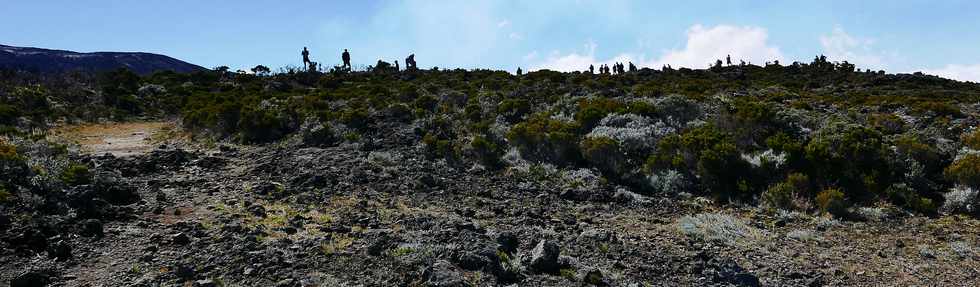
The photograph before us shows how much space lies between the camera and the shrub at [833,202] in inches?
449

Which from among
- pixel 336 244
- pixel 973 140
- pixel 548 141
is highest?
pixel 973 140

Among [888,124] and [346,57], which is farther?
[346,57]

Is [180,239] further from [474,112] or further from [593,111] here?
[474,112]

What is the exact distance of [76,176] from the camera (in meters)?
11.0

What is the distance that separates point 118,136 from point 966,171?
22329 mm

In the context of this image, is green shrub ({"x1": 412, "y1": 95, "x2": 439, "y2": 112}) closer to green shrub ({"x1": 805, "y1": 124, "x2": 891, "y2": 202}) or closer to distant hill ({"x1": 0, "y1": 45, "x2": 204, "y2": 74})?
green shrub ({"x1": 805, "y1": 124, "x2": 891, "y2": 202})

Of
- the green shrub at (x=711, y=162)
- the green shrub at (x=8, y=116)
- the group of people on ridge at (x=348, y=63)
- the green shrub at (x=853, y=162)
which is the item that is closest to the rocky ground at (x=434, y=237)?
the green shrub at (x=711, y=162)

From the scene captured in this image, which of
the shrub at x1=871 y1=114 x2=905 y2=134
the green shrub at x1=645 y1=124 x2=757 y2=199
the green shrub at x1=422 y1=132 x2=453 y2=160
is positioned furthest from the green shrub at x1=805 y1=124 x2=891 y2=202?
the green shrub at x1=422 y1=132 x2=453 y2=160

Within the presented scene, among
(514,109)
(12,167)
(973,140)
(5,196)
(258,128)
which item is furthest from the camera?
(514,109)

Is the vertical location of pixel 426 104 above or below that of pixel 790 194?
above

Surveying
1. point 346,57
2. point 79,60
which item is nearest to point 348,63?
point 346,57

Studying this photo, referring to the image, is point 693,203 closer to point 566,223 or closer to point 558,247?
point 566,223

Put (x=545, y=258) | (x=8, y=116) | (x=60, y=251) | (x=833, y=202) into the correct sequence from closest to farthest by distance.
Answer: (x=60, y=251), (x=545, y=258), (x=833, y=202), (x=8, y=116)

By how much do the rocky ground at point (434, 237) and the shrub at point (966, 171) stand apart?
4.41 ft
